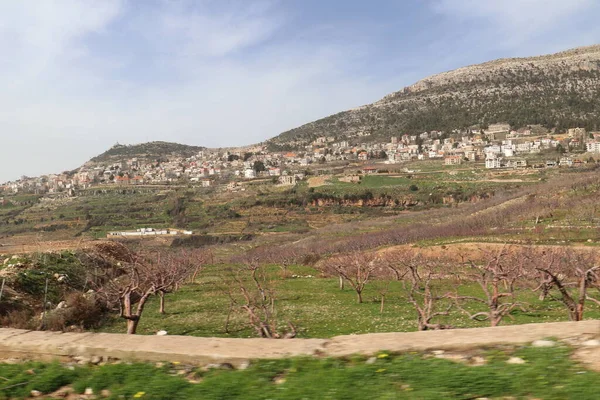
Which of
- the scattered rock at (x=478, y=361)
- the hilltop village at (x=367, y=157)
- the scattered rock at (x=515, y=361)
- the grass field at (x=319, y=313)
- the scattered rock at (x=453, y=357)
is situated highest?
the hilltop village at (x=367, y=157)

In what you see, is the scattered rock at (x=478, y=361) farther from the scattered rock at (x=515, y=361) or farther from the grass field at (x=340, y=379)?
the scattered rock at (x=515, y=361)

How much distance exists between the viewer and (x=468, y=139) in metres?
139

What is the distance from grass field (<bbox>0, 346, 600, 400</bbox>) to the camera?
174 inches

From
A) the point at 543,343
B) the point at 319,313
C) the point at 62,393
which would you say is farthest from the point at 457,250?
the point at 62,393

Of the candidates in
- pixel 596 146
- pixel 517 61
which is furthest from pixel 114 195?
pixel 517 61

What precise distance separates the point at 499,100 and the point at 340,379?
6661 inches

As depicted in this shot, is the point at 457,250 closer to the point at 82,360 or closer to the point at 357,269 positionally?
the point at 357,269

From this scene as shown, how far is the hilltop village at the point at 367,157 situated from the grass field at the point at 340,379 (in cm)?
8981

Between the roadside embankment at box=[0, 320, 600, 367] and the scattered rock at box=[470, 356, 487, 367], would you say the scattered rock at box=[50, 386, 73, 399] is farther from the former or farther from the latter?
the scattered rock at box=[470, 356, 487, 367]

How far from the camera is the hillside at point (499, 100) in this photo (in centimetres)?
13725

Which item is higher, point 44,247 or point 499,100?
point 499,100

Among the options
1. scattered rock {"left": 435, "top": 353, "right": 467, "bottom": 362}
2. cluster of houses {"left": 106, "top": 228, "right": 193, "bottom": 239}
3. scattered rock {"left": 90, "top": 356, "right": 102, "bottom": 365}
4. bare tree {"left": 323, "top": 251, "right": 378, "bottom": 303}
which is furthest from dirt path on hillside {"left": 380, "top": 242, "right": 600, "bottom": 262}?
Result: cluster of houses {"left": 106, "top": 228, "right": 193, "bottom": 239}

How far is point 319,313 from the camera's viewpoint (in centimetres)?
2186

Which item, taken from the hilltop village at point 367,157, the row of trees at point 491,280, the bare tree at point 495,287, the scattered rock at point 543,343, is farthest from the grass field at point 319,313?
the hilltop village at point 367,157
